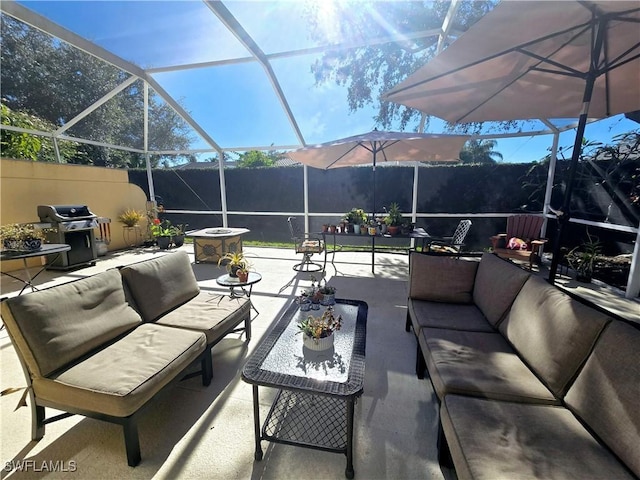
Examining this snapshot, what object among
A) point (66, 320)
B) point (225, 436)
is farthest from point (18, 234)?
point (225, 436)

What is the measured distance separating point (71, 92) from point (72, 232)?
282 centimetres

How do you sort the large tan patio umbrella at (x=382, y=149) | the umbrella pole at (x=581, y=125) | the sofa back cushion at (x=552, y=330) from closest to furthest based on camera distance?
1. the sofa back cushion at (x=552, y=330)
2. the umbrella pole at (x=581, y=125)
3. the large tan patio umbrella at (x=382, y=149)

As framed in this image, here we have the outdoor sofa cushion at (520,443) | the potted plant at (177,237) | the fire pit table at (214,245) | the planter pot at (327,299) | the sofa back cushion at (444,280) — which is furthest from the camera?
the potted plant at (177,237)

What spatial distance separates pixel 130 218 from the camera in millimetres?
6961

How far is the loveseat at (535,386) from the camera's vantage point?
1044mm

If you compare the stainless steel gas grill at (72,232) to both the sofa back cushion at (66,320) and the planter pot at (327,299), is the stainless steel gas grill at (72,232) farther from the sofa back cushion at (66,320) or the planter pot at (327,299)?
the planter pot at (327,299)

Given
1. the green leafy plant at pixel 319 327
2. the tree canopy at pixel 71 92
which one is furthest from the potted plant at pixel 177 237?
the green leafy plant at pixel 319 327

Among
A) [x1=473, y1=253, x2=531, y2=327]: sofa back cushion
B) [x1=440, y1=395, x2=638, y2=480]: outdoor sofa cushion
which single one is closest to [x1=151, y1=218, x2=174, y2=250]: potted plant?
[x1=473, y1=253, x2=531, y2=327]: sofa back cushion

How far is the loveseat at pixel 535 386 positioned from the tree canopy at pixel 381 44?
3574 millimetres

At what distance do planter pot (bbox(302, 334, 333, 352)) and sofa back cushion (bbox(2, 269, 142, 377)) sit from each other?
1.36 metres

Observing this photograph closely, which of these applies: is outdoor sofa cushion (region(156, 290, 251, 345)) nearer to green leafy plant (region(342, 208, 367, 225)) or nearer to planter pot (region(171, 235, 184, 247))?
green leafy plant (region(342, 208, 367, 225))

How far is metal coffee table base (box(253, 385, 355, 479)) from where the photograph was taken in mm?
1518

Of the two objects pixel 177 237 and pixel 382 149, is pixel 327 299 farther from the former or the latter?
pixel 177 237

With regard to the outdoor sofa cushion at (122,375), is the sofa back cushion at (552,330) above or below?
above
